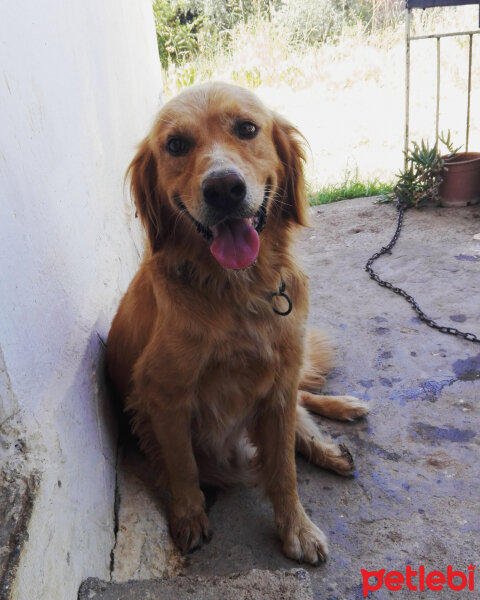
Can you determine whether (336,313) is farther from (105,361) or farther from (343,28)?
(343,28)

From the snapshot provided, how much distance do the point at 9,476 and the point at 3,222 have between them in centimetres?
59

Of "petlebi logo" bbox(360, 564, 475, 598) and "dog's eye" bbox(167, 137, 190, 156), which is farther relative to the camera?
"dog's eye" bbox(167, 137, 190, 156)

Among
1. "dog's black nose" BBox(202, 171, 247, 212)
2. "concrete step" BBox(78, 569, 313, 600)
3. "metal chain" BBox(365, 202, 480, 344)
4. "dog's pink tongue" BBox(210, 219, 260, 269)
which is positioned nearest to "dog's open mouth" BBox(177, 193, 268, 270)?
"dog's pink tongue" BBox(210, 219, 260, 269)

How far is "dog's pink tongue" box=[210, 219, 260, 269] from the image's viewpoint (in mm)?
1809

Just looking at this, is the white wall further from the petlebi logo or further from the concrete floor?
the petlebi logo

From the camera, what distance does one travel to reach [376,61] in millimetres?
10648

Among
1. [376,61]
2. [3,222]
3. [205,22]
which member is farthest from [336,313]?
[205,22]

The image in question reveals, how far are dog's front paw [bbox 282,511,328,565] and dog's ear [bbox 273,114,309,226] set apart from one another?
1201 mm

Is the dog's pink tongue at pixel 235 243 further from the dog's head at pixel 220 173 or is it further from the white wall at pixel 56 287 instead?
the white wall at pixel 56 287

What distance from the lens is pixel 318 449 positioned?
2.41 metres

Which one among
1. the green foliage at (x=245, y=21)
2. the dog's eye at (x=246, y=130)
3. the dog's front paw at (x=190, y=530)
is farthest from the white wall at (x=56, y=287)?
the green foliage at (x=245, y=21)

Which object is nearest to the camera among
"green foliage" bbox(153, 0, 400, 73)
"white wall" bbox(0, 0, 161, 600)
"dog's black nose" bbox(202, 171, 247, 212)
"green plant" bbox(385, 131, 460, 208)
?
"white wall" bbox(0, 0, 161, 600)

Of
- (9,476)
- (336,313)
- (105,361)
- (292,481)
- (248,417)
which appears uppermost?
(9,476)

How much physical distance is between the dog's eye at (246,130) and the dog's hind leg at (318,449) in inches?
50.0
